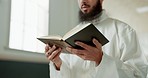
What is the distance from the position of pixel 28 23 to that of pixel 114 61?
1099 millimetres

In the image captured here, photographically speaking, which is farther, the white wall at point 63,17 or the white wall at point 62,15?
the white wall at point 62,15

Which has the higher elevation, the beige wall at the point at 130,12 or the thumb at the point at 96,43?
the beige wall at the point at 130,12

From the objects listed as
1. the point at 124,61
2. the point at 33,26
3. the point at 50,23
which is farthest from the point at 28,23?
the point at 124,61

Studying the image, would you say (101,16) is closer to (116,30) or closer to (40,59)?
(116,30)

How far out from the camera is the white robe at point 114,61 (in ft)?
3.52

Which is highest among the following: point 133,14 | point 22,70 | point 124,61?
point 133,14

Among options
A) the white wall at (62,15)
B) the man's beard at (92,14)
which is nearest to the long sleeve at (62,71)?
the man's beard at (92,14)

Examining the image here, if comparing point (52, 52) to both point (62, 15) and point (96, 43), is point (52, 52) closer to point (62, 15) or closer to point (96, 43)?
point (96, 43)

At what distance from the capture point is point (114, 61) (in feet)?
3.52

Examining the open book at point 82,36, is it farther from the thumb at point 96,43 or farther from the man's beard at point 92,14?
the man's beard at point 92,14

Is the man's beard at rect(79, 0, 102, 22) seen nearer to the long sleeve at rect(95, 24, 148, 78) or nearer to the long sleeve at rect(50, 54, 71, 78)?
the long sleeve at rect(95, 24, 148, 78)

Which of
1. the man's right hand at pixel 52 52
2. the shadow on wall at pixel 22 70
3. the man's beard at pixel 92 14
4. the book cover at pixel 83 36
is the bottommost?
the shadow on wall at pixel 22 70

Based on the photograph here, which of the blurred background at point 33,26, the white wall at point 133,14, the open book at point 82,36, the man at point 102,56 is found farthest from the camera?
the white wall at point 133,14

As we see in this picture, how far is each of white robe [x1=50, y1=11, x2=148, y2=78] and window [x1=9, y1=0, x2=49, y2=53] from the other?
1.76ft
